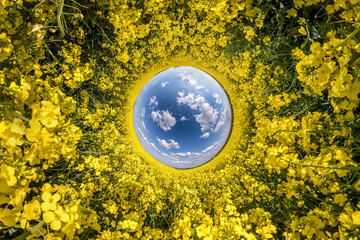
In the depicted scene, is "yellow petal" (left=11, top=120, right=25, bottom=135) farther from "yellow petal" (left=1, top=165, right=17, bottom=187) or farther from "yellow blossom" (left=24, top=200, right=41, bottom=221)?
"yellow blossom" (left=24, top=200, right=41, bottom=221)

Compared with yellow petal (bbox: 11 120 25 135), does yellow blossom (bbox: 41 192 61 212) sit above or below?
below

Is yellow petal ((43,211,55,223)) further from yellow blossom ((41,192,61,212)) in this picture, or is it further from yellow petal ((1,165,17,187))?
yellow petal ((1,165,17,187))

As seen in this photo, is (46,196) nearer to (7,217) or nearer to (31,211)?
(31,211)

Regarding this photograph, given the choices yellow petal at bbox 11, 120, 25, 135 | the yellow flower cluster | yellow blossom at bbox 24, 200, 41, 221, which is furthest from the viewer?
the yellow flower cluster

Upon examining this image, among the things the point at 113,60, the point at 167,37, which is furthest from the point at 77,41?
the point at 167,37

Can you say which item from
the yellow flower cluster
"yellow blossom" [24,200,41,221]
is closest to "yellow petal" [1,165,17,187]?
the yellow flower cluster

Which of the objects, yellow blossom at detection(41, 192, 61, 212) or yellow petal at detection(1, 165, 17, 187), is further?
yellow blossom at detection(41, 192, 61, 212)

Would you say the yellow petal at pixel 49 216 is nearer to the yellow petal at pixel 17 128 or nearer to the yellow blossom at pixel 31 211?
the yellow blossom at pixel 31 211

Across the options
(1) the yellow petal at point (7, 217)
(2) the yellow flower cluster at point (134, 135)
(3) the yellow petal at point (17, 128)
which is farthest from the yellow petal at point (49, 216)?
(3) the yellow petal at point (17, 128)

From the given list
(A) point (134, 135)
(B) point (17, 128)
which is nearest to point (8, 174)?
(B) point (17, 128)

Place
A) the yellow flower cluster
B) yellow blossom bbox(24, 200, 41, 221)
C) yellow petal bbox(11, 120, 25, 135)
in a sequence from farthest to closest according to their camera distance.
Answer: the yellow flower cluster → yellow blossom bbox(24, 200, 41, 221) → yellow petal bbox(11, 120, 25, 135)
